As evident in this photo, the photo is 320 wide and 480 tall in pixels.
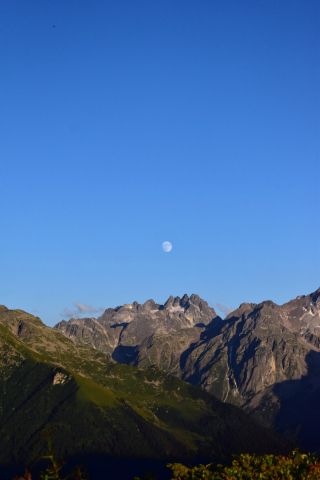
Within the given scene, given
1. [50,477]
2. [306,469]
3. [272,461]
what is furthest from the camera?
[272,461]

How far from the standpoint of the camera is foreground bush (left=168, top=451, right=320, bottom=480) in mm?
86562

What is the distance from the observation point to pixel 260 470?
89938mm

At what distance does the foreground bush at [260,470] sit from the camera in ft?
284

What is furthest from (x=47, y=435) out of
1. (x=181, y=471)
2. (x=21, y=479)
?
(x=181, y=471)

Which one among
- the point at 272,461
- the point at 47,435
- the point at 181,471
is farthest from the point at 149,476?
the point at 272,461

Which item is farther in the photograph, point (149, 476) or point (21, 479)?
point (149, 476)

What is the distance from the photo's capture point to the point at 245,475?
290 ft

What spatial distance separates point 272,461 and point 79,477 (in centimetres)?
4883

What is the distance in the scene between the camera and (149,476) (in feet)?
183

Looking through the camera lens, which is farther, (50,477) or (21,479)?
(50,477)

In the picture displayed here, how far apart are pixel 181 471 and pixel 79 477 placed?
39543mm

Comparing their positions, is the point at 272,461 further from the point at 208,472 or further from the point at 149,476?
the point at 149,476

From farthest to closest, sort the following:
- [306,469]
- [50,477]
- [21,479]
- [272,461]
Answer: [272,461]
[306,469]
[50,477]
[21,479]

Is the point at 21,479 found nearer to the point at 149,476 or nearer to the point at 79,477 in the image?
the point at 79,477
